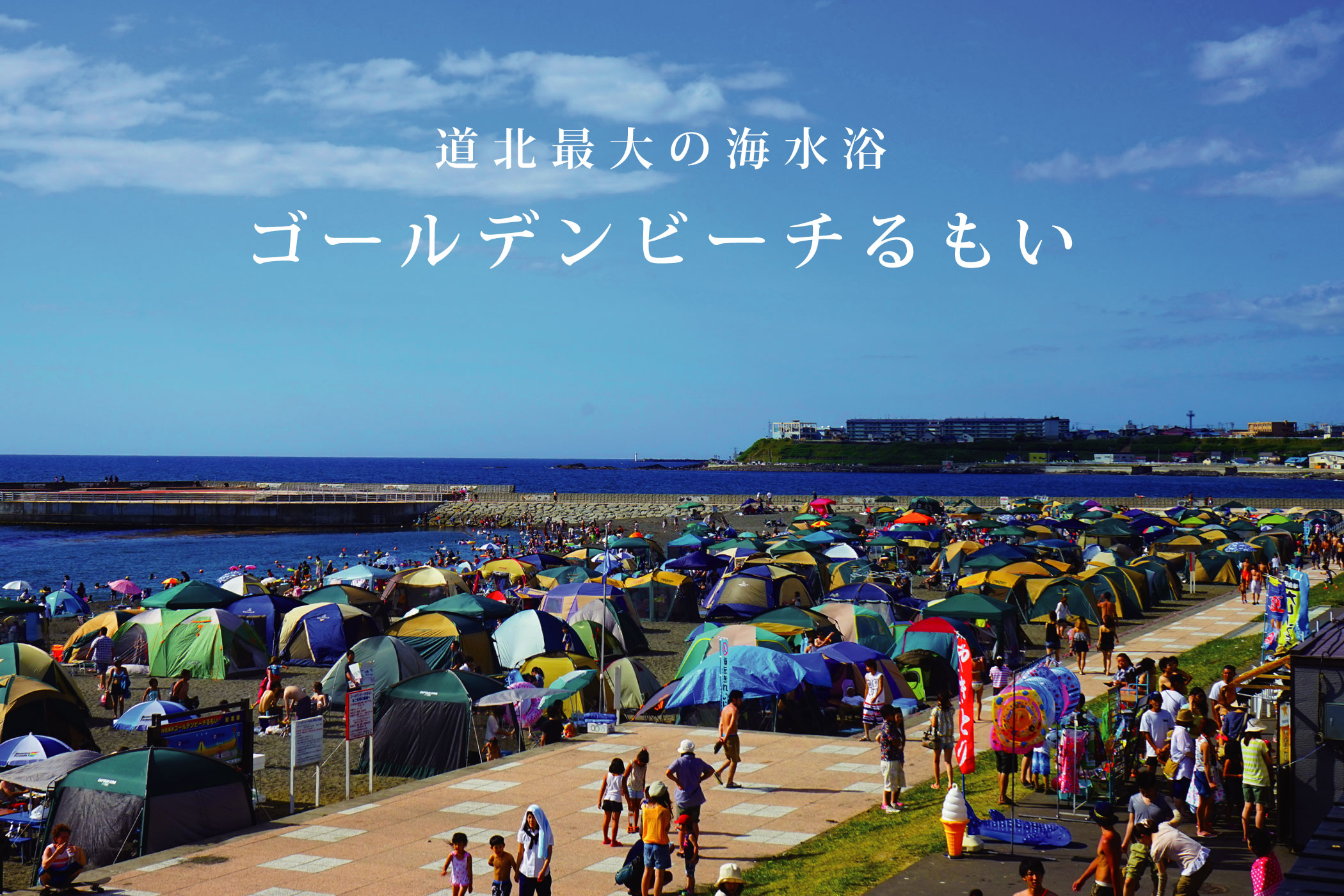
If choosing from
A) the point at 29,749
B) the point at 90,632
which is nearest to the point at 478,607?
the point at 90,632

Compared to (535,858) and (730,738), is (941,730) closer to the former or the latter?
(730,738)

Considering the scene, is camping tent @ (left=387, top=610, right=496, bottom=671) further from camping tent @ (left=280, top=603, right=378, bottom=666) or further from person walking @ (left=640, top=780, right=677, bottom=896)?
person walking @ (left=640, top=780, right=677, bottom=896)

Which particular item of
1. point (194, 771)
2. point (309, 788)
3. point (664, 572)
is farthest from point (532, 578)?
point (194, 771)

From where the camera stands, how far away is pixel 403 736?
18094 millimetres

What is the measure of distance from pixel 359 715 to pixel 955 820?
28.4 ft

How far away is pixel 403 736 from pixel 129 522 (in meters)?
83.0

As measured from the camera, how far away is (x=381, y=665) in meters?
22.4

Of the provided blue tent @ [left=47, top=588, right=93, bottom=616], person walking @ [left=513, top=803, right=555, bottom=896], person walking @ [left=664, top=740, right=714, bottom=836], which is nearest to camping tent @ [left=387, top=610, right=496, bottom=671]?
person walking @ [left=664, top=740, right=714, bottom=836]

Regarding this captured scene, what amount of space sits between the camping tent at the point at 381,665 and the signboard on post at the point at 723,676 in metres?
6.25

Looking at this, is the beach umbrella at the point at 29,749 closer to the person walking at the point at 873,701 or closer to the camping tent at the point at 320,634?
the camping tent at the point at 320,634

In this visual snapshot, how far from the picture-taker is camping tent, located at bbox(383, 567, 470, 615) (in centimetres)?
3628

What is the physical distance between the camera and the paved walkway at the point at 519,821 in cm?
1195

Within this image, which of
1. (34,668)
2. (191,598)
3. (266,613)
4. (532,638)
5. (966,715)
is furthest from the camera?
(191,598)

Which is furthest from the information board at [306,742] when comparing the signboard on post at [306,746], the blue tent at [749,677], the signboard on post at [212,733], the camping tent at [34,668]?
the camping tent at [34,668]
